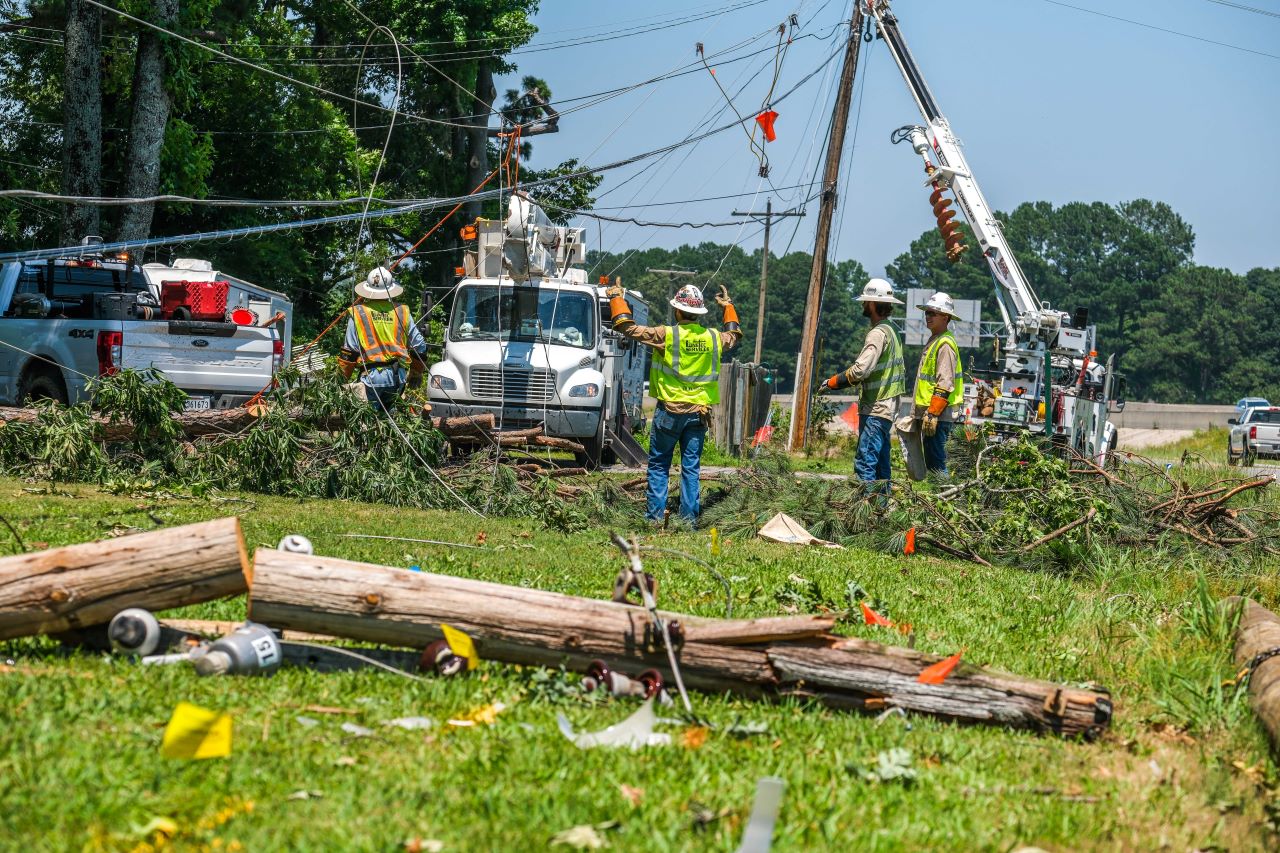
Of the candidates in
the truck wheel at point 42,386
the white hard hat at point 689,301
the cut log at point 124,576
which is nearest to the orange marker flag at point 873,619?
the cut log at point 124,576

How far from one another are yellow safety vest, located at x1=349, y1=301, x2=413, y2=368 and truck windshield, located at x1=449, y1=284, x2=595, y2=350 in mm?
4039

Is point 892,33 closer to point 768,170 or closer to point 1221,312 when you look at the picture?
point 768,170

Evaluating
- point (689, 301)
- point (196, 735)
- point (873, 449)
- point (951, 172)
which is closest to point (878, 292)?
point (873, 449)

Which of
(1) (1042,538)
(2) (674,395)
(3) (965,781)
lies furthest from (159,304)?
(3) (965,781)

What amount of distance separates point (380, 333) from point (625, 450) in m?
6.19

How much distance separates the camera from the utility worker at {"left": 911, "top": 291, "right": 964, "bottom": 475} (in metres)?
11.8

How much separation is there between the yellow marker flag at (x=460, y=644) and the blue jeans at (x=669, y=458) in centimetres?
628

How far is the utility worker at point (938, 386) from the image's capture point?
11828 mm

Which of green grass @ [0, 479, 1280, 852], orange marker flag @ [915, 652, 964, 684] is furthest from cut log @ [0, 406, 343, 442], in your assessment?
orange marker flag @ [915, 652, 964, 684]

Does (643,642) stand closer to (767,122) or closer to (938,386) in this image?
(938,386)

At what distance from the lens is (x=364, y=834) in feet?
10.6

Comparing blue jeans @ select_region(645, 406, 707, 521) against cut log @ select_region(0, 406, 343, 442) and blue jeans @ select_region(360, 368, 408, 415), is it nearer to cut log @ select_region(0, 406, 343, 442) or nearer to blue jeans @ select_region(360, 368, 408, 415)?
blue jeans @ select_region(360, 368, 408, 415)

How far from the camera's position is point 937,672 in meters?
4.77

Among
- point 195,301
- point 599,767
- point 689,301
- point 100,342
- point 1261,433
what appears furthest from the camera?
point 1261,433
